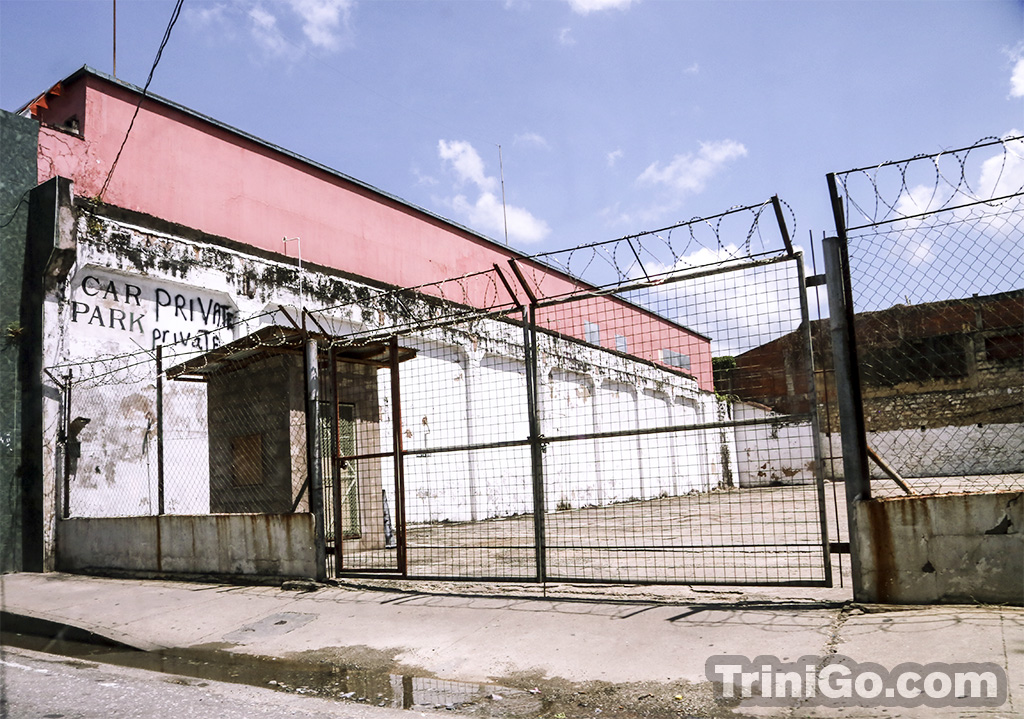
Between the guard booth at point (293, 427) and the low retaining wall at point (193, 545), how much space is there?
374 millimetres

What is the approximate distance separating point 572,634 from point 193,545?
5159 millimetres

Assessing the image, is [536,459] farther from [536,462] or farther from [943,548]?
[943,548]

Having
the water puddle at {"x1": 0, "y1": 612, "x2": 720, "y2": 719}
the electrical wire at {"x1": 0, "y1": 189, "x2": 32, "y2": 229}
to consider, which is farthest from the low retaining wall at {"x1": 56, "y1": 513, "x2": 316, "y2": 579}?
the electrical wire at {"x1": 0, "y1": 189, "x2": 32, "y2": 229}

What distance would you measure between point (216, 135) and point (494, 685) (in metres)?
13.5

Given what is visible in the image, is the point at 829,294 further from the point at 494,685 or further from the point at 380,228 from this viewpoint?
the point at 380,228

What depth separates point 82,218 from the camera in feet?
35.1

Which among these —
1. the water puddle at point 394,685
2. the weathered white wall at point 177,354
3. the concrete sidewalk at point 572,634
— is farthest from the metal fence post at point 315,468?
the water puddle at point 394,685

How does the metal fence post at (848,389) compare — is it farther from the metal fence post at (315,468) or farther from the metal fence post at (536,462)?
the metal fence post at (315,468)

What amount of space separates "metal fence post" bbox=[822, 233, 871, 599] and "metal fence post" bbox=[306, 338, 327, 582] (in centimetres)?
465

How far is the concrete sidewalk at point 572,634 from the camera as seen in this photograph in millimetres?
3850

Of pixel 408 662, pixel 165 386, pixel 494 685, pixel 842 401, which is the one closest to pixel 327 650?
pixel 408 662

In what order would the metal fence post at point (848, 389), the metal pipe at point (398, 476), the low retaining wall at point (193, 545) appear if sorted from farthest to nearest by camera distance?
1. the low retaining wall at point (193, 545)
2. the metal pipe at point (398, 476)
3. the metal fence post at point (848, 389)

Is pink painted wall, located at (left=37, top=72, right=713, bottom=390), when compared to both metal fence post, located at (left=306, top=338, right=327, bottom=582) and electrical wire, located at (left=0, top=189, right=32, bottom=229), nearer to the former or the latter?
electrical wire, located at (left=0, top=189, right=32, bottom=229)

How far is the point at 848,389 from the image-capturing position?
16.8 ft
